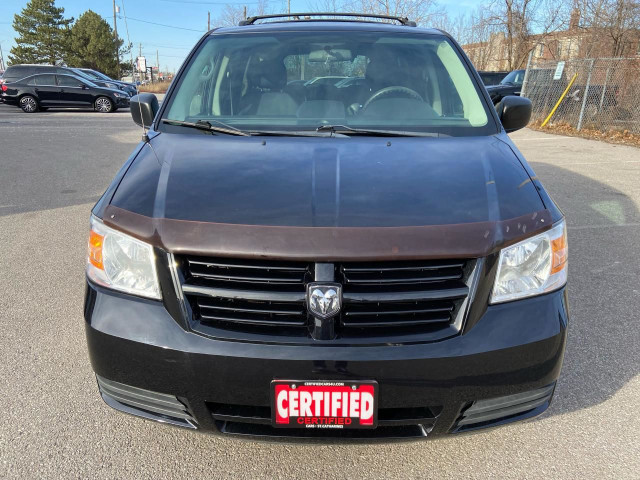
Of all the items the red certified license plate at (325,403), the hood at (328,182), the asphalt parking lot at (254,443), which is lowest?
the asphalt parking lot at (254,443)

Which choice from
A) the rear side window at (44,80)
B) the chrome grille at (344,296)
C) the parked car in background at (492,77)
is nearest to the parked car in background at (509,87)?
the parked car in background at (492,77)

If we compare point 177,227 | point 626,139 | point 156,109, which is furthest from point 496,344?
point 626,139

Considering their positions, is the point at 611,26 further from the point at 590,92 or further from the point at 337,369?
the point at 337,369

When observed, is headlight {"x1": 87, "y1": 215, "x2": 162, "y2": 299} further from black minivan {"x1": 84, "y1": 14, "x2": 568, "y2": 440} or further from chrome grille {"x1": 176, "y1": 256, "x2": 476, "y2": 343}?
chrome grille {"x1": 176, "y1": 256, "x2": 476, "y2": 343}

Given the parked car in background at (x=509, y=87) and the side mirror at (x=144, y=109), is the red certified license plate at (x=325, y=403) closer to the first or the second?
the side mirror at (x=144, y=109)

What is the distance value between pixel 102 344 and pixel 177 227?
1.62ft

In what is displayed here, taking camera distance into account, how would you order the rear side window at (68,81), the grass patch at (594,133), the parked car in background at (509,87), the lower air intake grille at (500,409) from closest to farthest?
the lower air intake grille at (500,409)
the grass patch at (594,133)
the parked car in background at (509,87)
the rear side window at (68,81)

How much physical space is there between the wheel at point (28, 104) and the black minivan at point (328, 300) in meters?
20.0

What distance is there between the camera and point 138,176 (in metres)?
2.10

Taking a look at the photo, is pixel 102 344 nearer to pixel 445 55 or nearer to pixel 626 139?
pixel 445 55

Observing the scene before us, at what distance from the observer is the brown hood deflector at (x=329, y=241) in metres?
1.63

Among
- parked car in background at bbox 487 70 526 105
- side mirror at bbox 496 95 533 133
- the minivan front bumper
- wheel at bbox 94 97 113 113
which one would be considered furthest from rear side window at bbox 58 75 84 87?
the minivan front bumper

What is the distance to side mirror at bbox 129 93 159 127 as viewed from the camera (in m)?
2.94

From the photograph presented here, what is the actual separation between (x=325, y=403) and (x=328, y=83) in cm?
196
